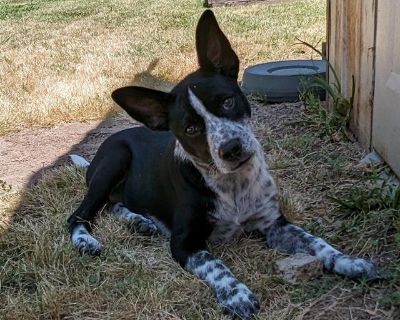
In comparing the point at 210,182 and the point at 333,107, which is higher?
the point at 210,182

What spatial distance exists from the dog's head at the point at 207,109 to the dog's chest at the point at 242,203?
0.15 m

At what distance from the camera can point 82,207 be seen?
3.67 m

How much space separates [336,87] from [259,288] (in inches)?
89.9

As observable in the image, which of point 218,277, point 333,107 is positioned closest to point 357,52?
point 333,107

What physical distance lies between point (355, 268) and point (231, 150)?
694mm

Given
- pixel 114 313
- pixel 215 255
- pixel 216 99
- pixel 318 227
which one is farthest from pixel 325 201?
pixel 114 313

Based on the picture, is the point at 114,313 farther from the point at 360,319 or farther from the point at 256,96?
the point at 256,96

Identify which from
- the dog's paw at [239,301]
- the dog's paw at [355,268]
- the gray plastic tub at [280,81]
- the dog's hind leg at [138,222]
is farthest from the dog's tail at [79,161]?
the dog's paw at [355,268]

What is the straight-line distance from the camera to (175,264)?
3098 mm

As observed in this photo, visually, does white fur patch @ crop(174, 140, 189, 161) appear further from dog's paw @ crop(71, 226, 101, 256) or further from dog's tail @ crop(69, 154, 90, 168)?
dog's tail @ crop(69, 154, 90, 168)

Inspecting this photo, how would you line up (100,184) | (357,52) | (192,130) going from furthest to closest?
(357,52) < (100,184) < (192,130)

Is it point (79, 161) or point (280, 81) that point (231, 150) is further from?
point (280, 81)

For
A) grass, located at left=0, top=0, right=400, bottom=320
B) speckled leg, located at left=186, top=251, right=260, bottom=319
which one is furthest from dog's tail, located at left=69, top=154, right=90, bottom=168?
speckled leg, located at left=186, top=251, right=260, bottom=319

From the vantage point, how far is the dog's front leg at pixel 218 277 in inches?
103
